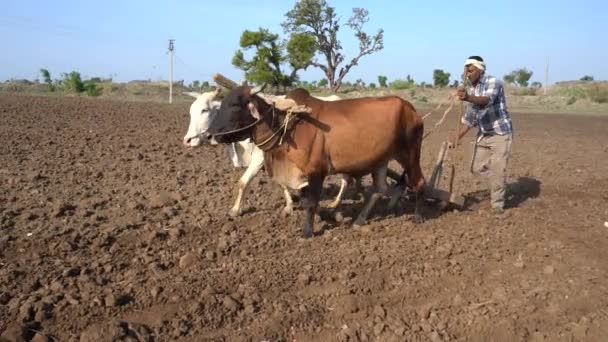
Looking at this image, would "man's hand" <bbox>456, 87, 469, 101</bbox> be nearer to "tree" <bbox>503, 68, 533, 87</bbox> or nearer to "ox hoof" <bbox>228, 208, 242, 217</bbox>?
"ox hoof" <bbox>228, 208, 242, 217</bbox>

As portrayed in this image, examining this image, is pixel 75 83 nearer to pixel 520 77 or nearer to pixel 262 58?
pixel 262 58

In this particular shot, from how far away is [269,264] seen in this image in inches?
209

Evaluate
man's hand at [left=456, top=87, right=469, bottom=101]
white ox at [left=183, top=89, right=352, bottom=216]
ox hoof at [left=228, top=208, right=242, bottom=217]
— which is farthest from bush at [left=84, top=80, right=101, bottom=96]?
man's hand at [left=456, top=87, right=469, bottom=101]

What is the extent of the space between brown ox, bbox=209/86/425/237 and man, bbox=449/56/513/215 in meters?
0.84

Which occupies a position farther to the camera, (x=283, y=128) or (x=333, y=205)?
(x=333, y=205)

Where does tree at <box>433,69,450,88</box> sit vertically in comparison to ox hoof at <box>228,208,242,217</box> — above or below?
above

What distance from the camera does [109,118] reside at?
51.8ft

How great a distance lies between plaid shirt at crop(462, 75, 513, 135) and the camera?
6836 mm

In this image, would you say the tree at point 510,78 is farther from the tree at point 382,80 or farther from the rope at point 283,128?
the rope at point 283,128

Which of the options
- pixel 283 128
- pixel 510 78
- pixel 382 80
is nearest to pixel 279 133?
pixel 283 128

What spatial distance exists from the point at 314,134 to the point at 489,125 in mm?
2272

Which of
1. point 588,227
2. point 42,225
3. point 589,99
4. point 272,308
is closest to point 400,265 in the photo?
point 272,308

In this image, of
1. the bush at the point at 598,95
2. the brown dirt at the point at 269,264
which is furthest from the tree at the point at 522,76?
the brown dirt at the point at 269,264

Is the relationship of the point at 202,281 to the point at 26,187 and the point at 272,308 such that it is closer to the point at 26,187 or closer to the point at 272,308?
the point at 272,308
